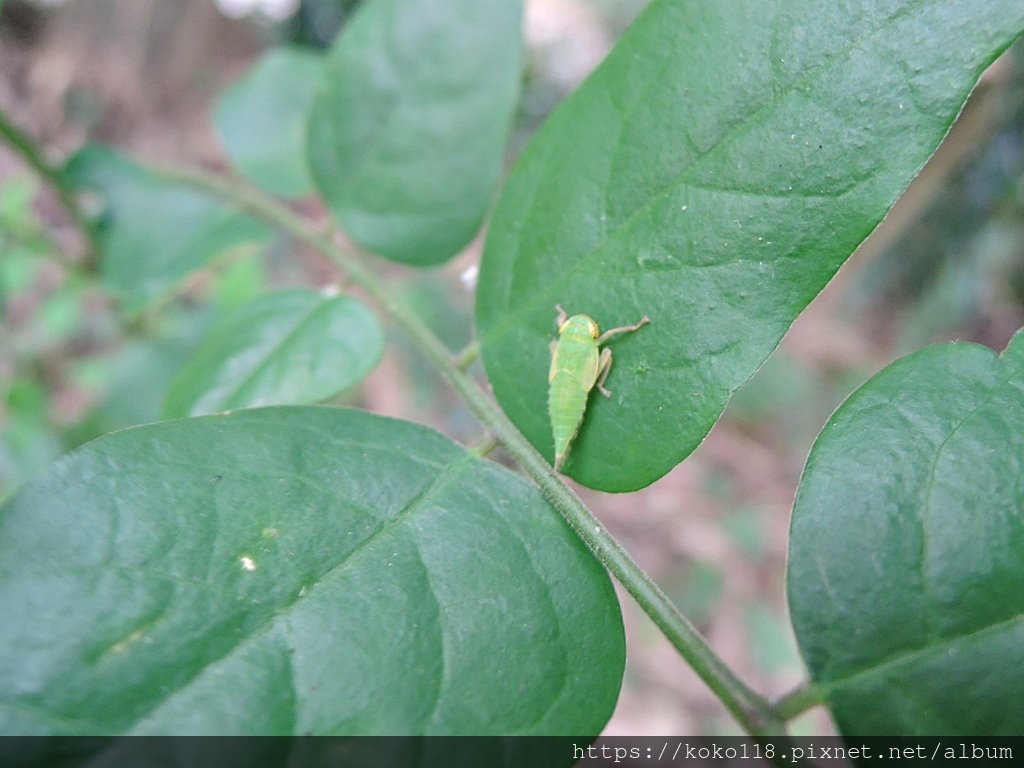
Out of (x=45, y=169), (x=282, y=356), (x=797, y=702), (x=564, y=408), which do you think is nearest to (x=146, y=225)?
(x=45, y=169)

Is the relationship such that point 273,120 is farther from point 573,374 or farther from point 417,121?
point 573,374

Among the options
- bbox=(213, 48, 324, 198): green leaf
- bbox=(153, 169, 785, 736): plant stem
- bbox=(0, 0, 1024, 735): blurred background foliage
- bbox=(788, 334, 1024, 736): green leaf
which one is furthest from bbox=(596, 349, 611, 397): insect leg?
bbox=(0, 0, 1024, 735): blurred background foliage

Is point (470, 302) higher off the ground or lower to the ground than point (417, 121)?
lower

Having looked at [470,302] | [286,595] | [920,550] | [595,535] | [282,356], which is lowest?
[470,302]

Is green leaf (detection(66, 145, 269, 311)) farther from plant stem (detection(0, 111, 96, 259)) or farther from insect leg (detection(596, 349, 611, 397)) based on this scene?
insect leg (detection(596, 349, 611, 397))

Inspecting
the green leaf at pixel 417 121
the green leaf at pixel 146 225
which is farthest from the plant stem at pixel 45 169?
the green leaf at pixel 417 121
